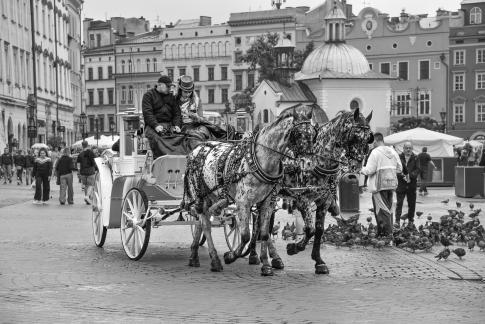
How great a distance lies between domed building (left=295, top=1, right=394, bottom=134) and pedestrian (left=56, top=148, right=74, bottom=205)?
59.4 metres

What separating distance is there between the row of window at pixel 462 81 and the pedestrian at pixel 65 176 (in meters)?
79.6

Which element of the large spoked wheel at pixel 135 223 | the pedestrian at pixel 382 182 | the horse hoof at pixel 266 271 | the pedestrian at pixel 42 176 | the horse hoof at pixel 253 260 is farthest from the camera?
the pedestrian at pixel 42 176

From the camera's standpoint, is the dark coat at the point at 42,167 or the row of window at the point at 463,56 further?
the row of window at the point at 463,56

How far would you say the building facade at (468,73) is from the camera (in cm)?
10294

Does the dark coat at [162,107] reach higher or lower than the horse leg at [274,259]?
higher

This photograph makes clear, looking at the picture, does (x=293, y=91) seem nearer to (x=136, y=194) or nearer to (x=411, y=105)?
(x=411, y=105)

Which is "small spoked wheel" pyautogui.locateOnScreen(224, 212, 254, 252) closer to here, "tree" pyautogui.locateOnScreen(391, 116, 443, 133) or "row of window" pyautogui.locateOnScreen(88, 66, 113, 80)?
"tree" pyautogui.locateOnScreen(391, 116, 443, 133)

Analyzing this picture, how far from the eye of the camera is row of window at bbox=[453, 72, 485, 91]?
10294 cm

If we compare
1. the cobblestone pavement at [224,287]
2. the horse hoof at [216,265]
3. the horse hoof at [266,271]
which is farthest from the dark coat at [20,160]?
the horse hoof at [266,271]

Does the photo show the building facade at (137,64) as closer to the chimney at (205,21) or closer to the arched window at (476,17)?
the chimney at (205,21)

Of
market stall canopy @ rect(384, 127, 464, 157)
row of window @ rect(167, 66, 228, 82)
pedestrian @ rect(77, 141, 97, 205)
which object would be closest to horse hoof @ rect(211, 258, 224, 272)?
pedestrian @ rect(77, 141, 97, 205)

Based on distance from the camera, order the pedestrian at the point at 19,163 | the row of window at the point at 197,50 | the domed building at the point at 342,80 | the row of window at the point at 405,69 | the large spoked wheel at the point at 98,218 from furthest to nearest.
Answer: the row of window at the point at 197,50 → the row of window at the point at 405,69 → the domed building at the point at 342,80 → the pedestrian at the point at 19,163 → the large spoked wheel at the point at 98,218

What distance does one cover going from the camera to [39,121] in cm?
6359

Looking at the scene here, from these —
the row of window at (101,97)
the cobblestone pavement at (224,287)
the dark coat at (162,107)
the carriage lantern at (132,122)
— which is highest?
the row of window at (101,97)
